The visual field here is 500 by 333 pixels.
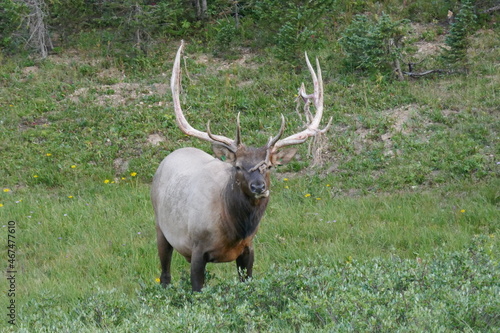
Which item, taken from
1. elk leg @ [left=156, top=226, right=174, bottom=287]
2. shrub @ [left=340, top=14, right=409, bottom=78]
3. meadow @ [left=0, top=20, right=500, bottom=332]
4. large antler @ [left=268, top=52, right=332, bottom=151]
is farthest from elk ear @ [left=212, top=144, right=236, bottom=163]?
shrub @ [left=340, top=14, right=409, bottom=78]

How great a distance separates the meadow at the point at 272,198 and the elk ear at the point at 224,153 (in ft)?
4.15

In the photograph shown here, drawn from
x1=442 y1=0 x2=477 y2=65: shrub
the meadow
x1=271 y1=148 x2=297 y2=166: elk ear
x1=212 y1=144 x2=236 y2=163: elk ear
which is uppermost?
x1=212 y1=144 x2=236 y2=163: elk ear

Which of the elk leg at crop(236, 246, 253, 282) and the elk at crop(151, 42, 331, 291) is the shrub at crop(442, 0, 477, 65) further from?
the elk leg at crop(236, 246, 253, 282)

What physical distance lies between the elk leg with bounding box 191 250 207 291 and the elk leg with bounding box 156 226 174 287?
1.05 metres

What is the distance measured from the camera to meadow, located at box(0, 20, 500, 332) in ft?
18.5

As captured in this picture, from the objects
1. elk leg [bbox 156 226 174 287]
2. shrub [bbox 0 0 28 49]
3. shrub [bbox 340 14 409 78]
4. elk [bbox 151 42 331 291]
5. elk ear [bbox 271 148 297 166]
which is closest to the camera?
elk [bbox 151 42 331 291]

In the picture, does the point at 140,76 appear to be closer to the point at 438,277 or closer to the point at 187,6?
the point at 187,6

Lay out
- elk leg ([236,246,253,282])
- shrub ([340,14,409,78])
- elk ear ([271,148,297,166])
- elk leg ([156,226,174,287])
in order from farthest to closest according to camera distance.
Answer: shrub ([340,14,409,78]), elk leg ([156,226,174,287]), elk leg ([236,246,253,282]), elk ear ([271,148,297,166])

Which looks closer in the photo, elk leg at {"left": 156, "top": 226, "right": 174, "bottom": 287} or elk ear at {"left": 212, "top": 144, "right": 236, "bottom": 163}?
elk ear at {"left": 212, "top": 144, "right": 236, "bottom": 163}

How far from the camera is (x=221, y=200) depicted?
6848 mm

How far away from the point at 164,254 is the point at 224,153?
66.7 inches

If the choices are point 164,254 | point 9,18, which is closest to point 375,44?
point 164,254

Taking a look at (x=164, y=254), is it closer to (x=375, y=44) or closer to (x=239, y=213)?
(x=239, y=213)

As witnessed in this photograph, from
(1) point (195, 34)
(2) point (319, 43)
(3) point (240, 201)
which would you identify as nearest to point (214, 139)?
(3) point (240, 201)
